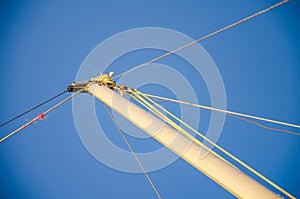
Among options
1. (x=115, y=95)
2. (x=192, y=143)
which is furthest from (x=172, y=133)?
(x=115, y=95)

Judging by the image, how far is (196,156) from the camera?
304cm

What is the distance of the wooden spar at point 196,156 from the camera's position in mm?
2621

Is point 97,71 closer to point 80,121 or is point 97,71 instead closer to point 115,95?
point 80,121

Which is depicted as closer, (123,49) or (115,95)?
(115,95)

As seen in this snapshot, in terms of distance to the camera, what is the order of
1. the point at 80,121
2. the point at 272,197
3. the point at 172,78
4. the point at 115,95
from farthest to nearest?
the point at 172,78
the point at 80,121
the point at 115,95
the point at 272,197

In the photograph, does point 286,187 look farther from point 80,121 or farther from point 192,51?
point 80,121

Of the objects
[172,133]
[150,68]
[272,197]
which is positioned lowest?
[272,197]

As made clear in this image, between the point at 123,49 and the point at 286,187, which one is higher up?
the point at 123,49

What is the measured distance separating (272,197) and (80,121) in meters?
4.53

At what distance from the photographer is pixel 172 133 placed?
351cm

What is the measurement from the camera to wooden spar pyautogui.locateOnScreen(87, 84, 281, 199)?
2.62m

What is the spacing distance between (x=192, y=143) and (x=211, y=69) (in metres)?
3.60

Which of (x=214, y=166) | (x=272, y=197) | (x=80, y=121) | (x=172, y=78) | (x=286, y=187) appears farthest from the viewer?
(x=286, y=187)

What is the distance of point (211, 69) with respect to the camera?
21.6ft
